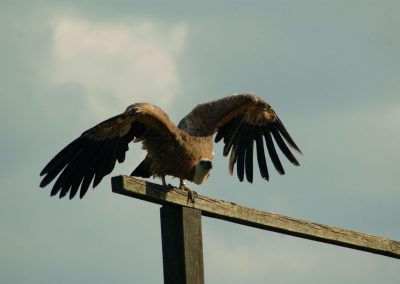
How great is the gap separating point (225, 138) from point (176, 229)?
4.17 m

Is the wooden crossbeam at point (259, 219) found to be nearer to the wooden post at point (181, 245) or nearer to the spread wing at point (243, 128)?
the wooden post at point (181, 245)

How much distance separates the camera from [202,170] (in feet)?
22.4

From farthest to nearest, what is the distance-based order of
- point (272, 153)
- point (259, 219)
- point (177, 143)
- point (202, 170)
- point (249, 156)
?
1. point (249, 156)
2. point (272, 153)
3. point (177, 143)
4. point (202, 170)
5. point (259, 219)

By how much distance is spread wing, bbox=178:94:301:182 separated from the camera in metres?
7.77

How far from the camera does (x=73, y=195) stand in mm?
6234

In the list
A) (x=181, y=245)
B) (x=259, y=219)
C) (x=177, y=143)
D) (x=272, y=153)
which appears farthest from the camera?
(x=272, y=153)

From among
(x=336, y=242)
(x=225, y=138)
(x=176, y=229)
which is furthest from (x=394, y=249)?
(x=225, y=138)

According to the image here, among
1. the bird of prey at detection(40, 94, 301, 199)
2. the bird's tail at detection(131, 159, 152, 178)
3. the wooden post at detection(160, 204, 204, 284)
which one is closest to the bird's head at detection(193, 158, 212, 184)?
the bird of prey at detection(40, 94, 301, 199)

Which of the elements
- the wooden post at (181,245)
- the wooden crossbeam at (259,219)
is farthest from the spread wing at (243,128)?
the wooden post at (181,245)

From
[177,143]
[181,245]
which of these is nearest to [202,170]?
[177,143]

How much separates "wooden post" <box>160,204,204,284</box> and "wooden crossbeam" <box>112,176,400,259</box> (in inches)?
2.2

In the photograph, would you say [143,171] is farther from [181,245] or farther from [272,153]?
[181,245]

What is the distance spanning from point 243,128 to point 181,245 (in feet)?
14.6

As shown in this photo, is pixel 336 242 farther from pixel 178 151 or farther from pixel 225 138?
pixel 225 138
